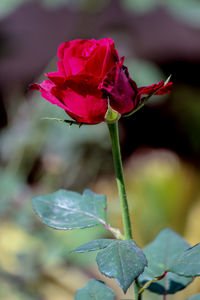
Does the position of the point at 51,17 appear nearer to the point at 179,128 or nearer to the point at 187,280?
the point at 179,128

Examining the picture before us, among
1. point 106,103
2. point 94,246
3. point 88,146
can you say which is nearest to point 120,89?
point 106,103

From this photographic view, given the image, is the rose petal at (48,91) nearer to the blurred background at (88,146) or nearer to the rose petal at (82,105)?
the rose petal at (82,105)

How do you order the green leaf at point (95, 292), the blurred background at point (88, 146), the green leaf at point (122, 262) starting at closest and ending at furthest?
the green leaf at point (122, 262) → the green leaf at point (95, 292) → the blurred background at point (88, 146)

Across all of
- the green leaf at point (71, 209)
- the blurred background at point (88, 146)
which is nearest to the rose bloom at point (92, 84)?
the green leaf at point (71, 209)

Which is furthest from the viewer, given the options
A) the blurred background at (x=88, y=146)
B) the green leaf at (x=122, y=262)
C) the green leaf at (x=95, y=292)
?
the blurred background at (x=88, y=146)

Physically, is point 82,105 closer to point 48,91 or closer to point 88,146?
point 48,91
